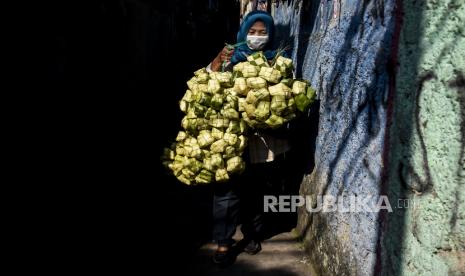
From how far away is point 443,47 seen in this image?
157cm

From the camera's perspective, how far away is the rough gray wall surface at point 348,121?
2.09m

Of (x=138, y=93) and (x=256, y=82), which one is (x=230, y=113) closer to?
(x=256, y=82)

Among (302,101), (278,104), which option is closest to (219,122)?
(278,104)

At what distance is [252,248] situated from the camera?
340cm

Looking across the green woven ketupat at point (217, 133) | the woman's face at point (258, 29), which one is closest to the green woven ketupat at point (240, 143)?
the green woven ketupat at point (217, 133)

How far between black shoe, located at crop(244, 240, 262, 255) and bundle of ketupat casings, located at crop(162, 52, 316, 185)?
87 cm

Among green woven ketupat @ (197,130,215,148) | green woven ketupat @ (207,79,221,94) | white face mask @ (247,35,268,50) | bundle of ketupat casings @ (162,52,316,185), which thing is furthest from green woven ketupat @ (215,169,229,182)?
white face mask @ (247,35,268,50)

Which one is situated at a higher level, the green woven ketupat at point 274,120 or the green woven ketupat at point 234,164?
the green woven ketupat at point 274,120

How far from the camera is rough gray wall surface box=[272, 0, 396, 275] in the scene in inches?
82.2

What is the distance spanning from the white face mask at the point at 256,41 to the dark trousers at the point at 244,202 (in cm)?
93

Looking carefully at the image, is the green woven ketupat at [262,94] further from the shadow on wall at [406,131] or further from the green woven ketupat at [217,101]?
the shadow on wall at [406,131]

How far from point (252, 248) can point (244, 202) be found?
1.28 ft

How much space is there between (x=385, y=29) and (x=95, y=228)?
2.75 meters

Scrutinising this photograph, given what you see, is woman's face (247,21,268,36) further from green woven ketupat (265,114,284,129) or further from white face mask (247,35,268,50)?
green woven ketupat (265,114,284,129)
